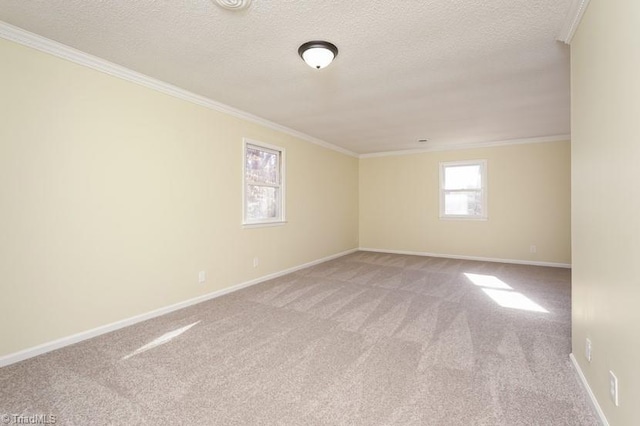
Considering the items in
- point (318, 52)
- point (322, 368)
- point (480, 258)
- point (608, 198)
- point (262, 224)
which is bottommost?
point (322, 368)

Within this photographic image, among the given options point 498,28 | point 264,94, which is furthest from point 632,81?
point 264,94

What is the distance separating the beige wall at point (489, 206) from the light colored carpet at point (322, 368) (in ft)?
7.84

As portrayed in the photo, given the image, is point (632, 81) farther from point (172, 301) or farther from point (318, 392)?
point (172, 301)

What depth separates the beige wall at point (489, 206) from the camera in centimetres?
541

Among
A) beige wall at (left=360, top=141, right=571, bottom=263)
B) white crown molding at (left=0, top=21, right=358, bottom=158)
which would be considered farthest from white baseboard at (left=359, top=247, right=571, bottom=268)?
white crown molding at (left=0, top=21, right=358, bottom=158)

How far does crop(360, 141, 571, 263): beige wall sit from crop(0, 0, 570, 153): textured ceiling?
1769 millimetres

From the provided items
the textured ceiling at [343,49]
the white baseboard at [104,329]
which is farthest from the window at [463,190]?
the white baseboard at [104,329]

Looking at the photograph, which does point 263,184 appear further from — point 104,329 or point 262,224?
point 104,329

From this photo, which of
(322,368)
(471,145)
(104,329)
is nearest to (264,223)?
(104,329)

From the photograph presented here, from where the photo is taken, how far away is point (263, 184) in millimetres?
4516

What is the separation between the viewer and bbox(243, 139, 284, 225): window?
4.29 m

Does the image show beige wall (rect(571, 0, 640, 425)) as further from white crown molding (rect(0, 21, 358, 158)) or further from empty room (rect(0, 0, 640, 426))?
white crown molding (rect(0, 21, 358, 158))

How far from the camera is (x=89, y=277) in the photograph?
2598 mm

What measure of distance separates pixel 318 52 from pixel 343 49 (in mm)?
243
